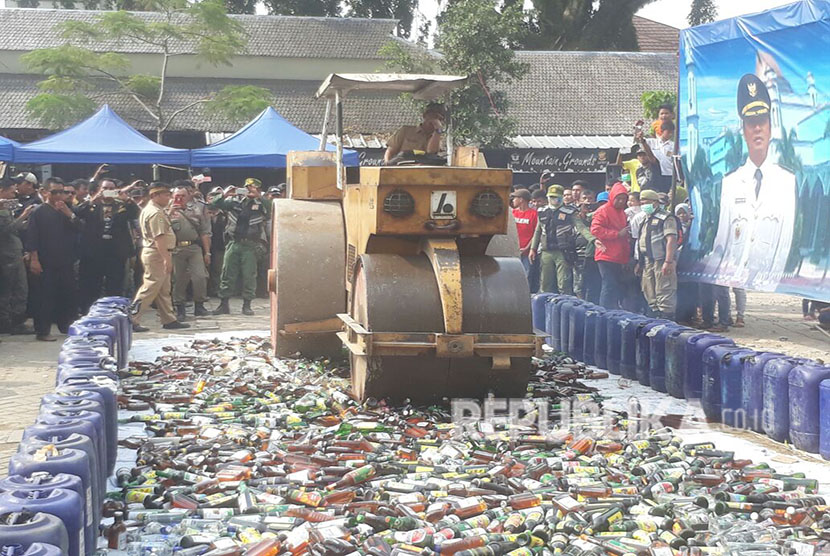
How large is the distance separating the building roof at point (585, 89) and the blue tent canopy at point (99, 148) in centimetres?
1736

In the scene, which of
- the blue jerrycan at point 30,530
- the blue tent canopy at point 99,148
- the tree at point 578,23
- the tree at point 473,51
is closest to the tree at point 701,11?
the tree at point 578,23

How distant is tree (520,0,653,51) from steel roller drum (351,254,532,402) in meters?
37.4

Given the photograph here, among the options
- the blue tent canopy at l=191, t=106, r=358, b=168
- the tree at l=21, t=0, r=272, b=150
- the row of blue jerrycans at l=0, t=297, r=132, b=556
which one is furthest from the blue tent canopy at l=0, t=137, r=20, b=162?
the row of blue jerrycans at l=0, t=297, r=132, b=556

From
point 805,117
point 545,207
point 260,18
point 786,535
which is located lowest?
point 786,535

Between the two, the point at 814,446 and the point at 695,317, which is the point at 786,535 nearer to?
the point at 814,446

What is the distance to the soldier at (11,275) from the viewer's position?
14.0 metres

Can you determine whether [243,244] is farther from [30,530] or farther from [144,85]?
[144,85]

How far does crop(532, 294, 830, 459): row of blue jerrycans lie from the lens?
7801 millimetres

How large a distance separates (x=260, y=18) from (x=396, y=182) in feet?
105

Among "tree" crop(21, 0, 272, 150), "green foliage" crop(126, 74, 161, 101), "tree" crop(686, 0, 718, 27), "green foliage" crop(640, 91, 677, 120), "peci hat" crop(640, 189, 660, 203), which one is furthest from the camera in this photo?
"tree" crop(686, 0, 718, 27)

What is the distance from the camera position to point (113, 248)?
15398mm

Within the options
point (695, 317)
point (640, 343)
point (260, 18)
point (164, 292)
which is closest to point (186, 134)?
point (260, 18)

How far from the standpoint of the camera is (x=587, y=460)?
7.20 meters

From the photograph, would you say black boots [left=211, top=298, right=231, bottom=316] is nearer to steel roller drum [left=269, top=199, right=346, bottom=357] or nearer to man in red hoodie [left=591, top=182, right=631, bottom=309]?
man in red hoodie [left=591, top=182, right=631, bottom=309]
